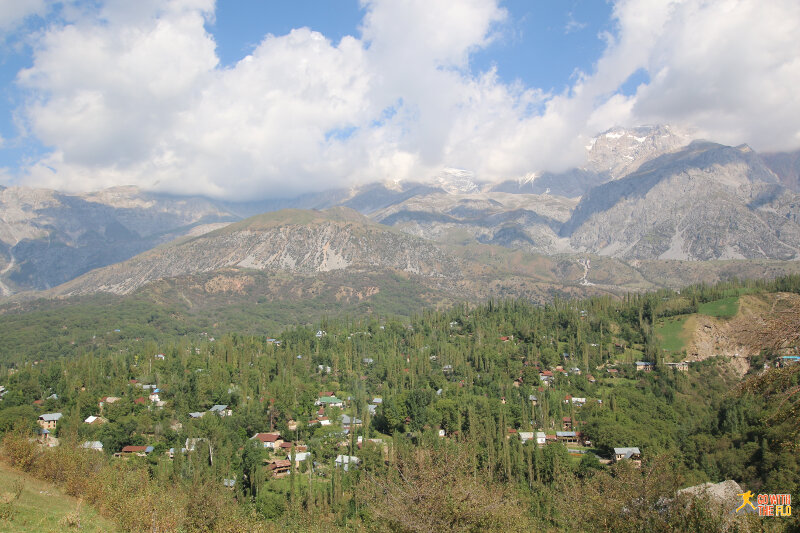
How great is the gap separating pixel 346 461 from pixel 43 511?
141 feet

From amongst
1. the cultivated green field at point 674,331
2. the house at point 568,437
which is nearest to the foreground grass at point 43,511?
the house at point 568,437

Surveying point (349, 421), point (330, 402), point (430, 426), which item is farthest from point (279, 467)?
point (330, 402)

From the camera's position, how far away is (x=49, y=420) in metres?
86.0

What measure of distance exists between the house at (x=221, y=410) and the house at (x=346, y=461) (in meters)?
28.4

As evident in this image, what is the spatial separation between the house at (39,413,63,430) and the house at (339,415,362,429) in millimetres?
46179

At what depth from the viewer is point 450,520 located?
26.4 m

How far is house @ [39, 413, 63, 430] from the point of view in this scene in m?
84.8

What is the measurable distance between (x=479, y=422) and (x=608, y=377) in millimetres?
41279

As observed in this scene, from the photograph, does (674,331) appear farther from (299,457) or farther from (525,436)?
(299,457)

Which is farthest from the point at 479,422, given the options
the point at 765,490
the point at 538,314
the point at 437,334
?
the point at 538,314

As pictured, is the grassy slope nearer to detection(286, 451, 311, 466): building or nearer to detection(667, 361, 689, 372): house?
detection(667, 361, 689, 372): house

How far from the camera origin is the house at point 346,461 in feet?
236

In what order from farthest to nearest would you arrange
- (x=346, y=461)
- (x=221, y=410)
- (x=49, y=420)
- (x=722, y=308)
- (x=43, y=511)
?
(x=722, y=308)
(x=221, y=410)
(x=49, y=420)
(x=346, y=461)
(x=43, y=511)

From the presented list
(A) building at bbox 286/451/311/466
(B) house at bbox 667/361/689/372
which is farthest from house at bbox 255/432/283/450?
(B) house at bbox 667/361/689/372
